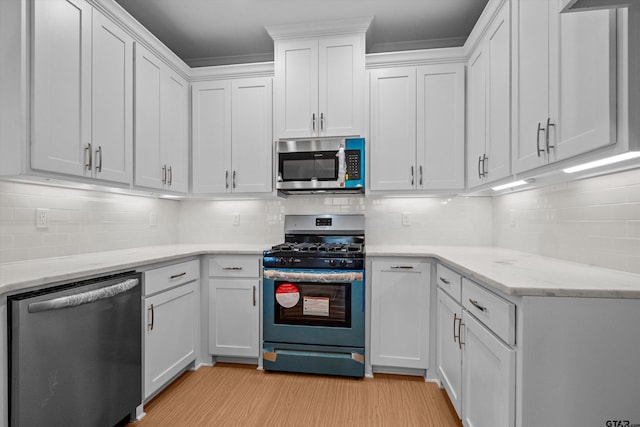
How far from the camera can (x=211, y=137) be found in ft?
9.46

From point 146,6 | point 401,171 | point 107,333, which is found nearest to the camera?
point 107,333

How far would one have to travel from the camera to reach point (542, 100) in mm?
1477

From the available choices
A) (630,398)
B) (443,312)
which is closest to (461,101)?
(443,312)

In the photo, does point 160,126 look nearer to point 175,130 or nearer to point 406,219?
point 175,130

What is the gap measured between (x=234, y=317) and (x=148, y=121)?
161 cm

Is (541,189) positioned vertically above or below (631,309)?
above

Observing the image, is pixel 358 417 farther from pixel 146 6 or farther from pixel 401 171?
pixel 146 6

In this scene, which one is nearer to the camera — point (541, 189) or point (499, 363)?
point (499, 363)

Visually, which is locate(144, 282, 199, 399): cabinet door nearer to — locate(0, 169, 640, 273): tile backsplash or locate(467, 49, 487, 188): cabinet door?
locate(0, 169, 640, 273): tile backsplash

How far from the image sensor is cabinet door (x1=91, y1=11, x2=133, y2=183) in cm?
189

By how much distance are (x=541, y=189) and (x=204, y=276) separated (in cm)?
248

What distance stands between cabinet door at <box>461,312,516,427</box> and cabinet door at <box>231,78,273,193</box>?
1.90m

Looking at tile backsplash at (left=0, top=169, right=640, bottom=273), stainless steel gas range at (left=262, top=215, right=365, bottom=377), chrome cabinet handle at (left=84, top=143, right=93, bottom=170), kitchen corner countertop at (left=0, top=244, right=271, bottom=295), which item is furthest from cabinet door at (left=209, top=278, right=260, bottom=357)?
chrome cabinet handle at (left=84, top=143, right=93, bottom=170)

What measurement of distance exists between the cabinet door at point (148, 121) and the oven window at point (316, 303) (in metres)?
1.24
